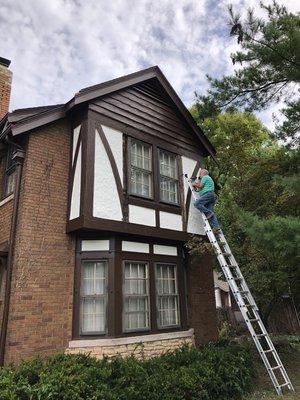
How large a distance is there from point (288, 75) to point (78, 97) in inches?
220

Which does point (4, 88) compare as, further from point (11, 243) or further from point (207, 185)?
point (207, 185)

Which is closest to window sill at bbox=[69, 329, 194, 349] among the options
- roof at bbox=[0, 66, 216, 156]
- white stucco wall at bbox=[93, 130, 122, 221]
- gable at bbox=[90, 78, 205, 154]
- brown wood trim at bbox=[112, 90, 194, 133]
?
white stucco wall at bbox=[93, 130, 122, 221]

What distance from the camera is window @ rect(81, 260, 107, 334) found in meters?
8.28

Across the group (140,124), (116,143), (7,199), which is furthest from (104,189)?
(140,124)

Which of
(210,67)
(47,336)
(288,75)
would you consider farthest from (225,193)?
(47,336)

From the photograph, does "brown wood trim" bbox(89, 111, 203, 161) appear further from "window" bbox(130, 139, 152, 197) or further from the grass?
the grass

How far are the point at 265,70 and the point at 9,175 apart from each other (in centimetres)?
779

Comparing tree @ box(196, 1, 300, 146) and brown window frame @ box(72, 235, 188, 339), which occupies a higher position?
tree @ box(196, 1, 300, 146)

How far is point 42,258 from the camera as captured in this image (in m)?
8.27

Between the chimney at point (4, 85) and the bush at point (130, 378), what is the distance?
8.77m

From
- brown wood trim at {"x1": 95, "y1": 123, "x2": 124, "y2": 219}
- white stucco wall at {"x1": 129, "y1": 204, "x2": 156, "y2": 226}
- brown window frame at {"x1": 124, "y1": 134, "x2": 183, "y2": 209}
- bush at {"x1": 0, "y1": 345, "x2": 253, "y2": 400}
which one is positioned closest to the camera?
bush at {"x1": 0, "y1": 345, "x2": 253, "y2": 400}

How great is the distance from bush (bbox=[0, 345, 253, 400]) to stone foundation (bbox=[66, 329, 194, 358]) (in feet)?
1.07

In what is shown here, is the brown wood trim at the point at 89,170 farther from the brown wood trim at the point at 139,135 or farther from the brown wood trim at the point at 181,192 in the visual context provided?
the brown wood trim at the point at 181,192

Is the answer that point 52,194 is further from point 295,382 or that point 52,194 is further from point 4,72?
point 295,382
